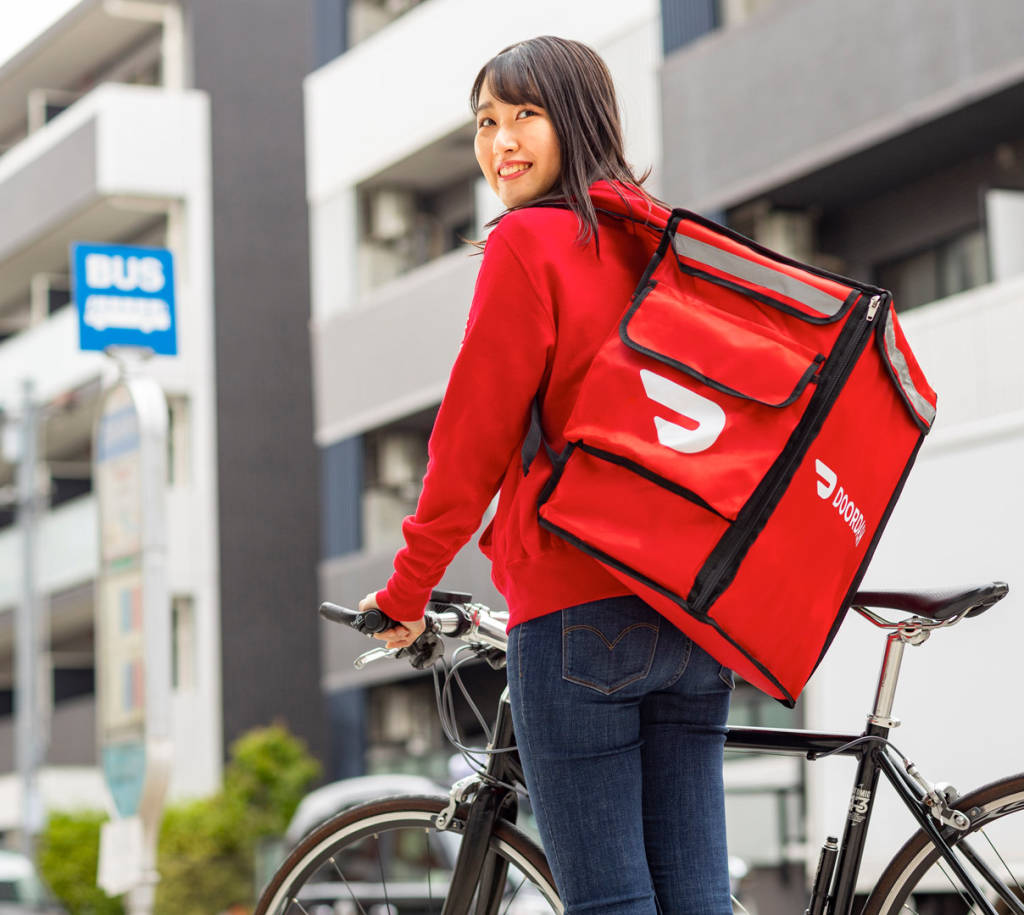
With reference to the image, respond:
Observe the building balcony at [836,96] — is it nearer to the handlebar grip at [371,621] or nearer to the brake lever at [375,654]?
the brake lever at [375,654]

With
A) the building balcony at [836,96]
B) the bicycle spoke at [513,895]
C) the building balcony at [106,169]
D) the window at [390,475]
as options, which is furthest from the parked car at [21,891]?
the building balcony at [106,169]

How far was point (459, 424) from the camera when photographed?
2.43 meters

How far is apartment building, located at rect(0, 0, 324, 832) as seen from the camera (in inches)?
1058

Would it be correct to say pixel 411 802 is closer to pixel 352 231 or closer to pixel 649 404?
pixel 649 404

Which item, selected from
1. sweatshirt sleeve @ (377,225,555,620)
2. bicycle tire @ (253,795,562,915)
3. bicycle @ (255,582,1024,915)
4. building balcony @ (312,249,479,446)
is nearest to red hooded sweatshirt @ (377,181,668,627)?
sweatshirt sleeve @ (377,225,555,620)

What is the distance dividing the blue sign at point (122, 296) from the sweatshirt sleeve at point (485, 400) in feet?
24.0

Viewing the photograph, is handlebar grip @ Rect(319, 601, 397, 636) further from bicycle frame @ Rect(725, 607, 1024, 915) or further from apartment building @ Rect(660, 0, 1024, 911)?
apartment building @ Rect(660, 0, 1024, 911)

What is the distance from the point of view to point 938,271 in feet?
48.0

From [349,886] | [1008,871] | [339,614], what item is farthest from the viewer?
[349,886]

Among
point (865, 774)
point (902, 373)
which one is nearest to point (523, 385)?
point (902, 373)

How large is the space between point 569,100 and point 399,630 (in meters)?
0.80

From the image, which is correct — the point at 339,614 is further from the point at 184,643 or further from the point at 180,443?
the point at 180,443

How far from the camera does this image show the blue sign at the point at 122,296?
951 centimetres

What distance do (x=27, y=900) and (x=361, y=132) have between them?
410 inches
